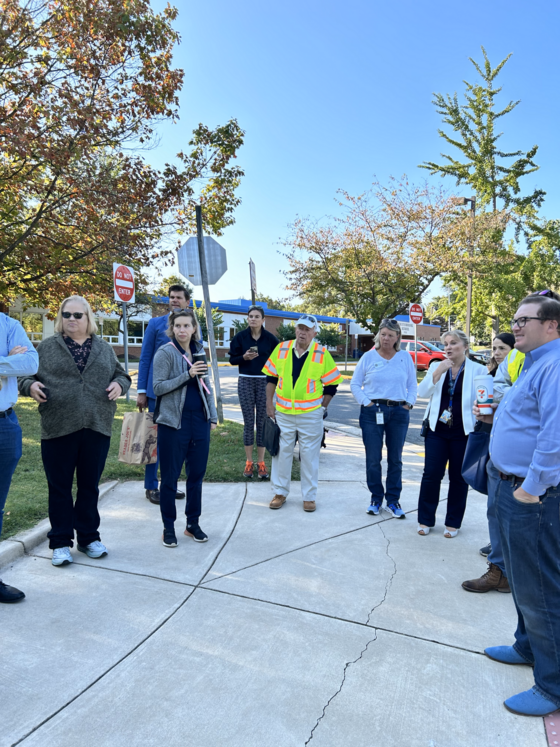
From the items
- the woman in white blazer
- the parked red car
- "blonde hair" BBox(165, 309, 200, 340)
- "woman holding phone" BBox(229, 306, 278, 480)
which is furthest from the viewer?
the parked red car

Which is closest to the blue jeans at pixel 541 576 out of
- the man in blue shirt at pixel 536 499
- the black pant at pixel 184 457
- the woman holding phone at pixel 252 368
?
the man in blue shirt at pixel 536 499

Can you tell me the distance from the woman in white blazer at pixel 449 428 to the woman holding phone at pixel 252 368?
2276 mm

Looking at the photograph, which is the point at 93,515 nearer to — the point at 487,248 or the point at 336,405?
the point at 336,405

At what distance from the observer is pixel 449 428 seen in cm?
439

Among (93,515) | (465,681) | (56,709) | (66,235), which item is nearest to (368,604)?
(465,681)

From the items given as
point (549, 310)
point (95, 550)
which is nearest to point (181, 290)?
point (95, 550)

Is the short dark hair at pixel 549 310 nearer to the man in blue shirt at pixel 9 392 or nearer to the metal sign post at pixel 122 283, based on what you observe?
the man in blue shirt at pixel 9 392

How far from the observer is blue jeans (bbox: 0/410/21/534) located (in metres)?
3.09

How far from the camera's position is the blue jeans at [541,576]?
7.44ft

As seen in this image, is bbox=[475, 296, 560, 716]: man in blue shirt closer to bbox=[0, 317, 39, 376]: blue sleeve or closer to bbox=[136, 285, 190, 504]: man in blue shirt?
bbox=[0, 317, 39, 376]: blue sleeve

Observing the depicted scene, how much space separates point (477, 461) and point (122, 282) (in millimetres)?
8045

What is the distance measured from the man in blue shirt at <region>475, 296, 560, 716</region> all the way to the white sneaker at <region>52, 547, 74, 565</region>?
115 inches

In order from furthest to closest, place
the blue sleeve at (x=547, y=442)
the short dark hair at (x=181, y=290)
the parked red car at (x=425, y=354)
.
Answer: the parked red car at (x=425, y=354)
the short dark hair at (x=181, y=290)
the blue sleeve at (x=547, y=442)

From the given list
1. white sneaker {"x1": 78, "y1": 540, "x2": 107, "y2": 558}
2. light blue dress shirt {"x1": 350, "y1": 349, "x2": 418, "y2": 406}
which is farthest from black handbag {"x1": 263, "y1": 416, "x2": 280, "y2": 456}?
white sneaker {"x1": 78, "y1": 540, "x2": 107, "y2": 558}
